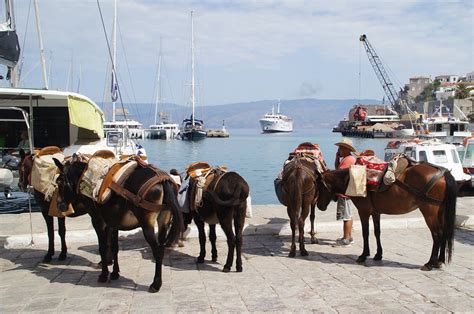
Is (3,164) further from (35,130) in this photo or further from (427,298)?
(427,298)

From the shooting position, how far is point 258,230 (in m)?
9.19

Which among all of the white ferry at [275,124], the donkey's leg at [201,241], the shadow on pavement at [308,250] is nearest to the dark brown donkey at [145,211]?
the donkey's leg at [201,241]

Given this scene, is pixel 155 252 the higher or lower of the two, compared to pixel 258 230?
higher

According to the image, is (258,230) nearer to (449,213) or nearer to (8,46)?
(449,213)

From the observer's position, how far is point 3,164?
12570 millimetres

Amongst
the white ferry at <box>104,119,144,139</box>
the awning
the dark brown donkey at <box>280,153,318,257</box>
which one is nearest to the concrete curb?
the dark brown donkey at <box>280,153,318,257</box>

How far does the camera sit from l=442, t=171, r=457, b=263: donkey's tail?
259 inches

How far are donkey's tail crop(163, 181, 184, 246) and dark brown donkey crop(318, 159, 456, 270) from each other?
2891 mm

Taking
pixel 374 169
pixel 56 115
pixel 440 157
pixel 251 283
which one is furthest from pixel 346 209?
pixel 440 157

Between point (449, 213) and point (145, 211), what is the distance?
13.6ft

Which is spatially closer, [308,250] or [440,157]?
[308,250]

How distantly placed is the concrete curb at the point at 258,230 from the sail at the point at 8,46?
19.7 ft

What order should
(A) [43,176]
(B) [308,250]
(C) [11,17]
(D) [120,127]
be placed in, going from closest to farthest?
(A) [43,176], (B) [308,250], (C) [11,17], (D) [120,127]

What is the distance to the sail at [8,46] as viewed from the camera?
1234 cm
